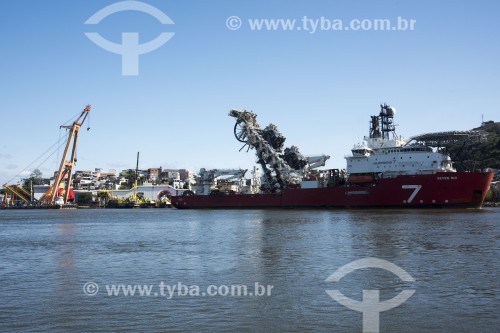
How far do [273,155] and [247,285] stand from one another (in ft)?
181

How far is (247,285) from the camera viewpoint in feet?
45.9

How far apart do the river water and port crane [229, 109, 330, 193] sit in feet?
141

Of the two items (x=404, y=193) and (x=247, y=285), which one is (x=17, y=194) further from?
(x=247, y=285)

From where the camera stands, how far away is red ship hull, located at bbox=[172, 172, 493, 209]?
49688 millimetres

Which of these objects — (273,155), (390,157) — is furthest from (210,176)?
(390,157)

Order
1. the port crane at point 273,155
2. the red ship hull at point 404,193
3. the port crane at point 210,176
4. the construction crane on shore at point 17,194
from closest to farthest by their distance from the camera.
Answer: the red ship hull at point 404,193 → the port crane at point 273,155 → the port crane at point 210,176 → the construction crane on shore at point 17,194

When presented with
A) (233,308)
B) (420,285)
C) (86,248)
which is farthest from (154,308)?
(86,248)

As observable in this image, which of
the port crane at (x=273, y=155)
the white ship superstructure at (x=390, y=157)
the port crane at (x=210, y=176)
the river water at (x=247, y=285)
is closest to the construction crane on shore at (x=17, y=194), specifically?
the port crane at (x=210, y=176)

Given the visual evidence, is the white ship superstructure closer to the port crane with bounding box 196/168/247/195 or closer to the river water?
the port crane with bounding box 196/168/247/195

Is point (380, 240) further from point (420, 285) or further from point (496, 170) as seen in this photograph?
point (496, 170)

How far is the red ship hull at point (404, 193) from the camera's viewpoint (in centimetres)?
4969

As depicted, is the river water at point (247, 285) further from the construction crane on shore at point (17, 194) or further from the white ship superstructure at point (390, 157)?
the construction crane on shore at point (17, 194)

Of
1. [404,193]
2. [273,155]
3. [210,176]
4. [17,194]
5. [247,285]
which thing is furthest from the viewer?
[17,194]

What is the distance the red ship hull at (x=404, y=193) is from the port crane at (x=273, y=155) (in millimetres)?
3322
